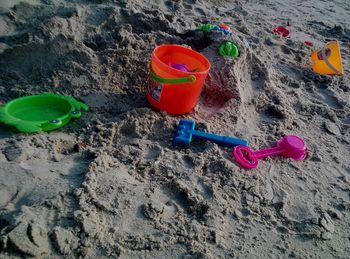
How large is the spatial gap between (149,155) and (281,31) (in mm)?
2452

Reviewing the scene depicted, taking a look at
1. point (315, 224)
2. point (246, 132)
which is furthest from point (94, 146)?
point (315, 224)

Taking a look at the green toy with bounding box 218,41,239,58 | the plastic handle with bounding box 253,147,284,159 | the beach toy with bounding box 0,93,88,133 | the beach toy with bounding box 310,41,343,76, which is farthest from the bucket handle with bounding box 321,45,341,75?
the beach toy with bounding box 0,93,88,133

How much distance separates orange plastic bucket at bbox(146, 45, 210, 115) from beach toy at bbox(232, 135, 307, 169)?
1.37 ft

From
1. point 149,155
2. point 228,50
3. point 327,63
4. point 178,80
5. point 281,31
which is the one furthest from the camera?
point 281,31

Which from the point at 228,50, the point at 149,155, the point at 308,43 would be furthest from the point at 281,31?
the point at 149,155

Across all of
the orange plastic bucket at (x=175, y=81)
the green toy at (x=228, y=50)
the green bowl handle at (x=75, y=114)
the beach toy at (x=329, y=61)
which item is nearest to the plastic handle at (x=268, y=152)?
the orange plastic bucket at (x=175, y=81)

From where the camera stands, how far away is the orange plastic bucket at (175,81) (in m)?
1.96

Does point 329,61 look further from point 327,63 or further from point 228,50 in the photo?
point 228,50

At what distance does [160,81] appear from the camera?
1.98 meters

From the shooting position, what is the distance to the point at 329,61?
2953 mm

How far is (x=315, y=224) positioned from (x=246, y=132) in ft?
2.32

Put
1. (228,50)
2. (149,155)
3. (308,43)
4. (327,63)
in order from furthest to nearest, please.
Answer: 1. (308,43)
2. (327,63)
3. (228,50)
4. (149,155)

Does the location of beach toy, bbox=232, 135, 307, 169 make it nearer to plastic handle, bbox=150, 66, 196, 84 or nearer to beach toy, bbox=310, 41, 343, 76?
plastic handle, bbox=150, 66, 196, 84

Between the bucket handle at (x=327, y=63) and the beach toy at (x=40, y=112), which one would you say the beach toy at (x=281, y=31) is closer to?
the bucket handle at (x=327, y=63)
